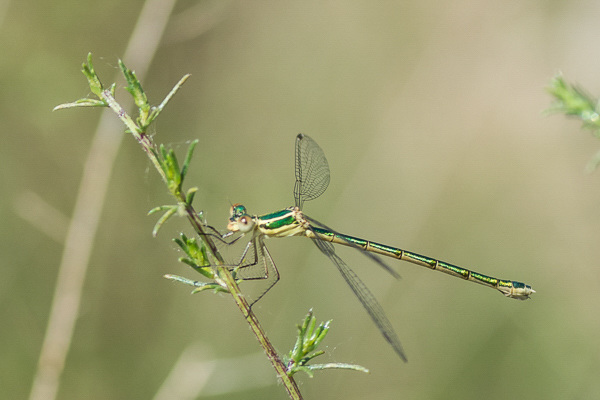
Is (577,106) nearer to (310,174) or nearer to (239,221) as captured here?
(239,221)

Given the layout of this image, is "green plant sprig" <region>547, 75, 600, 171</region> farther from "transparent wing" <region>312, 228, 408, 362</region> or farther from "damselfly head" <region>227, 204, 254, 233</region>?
"damselfly head" <region>227, 204, 254, 233</region>

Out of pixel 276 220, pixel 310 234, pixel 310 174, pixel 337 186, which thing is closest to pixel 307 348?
pixel 276 220

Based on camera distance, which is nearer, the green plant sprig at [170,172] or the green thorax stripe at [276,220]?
the green plant sprig at [170,172]

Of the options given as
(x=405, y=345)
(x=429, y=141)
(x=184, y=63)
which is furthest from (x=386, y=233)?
(x=184, y=63)

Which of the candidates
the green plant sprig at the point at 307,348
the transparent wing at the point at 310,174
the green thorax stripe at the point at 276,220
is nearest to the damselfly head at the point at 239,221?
the green thorax stripe at the point at 276,220

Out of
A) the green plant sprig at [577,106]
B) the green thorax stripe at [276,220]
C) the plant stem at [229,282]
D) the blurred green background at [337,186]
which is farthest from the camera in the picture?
the blurred green background at [337,186]

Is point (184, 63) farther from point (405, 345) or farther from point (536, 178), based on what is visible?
point (536, 178)

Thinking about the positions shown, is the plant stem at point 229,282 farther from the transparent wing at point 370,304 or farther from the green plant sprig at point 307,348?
the transparent wing at point 370,304

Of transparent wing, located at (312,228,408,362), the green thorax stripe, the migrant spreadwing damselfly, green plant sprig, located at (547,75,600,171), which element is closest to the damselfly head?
the migrant spreadwing damselfly
